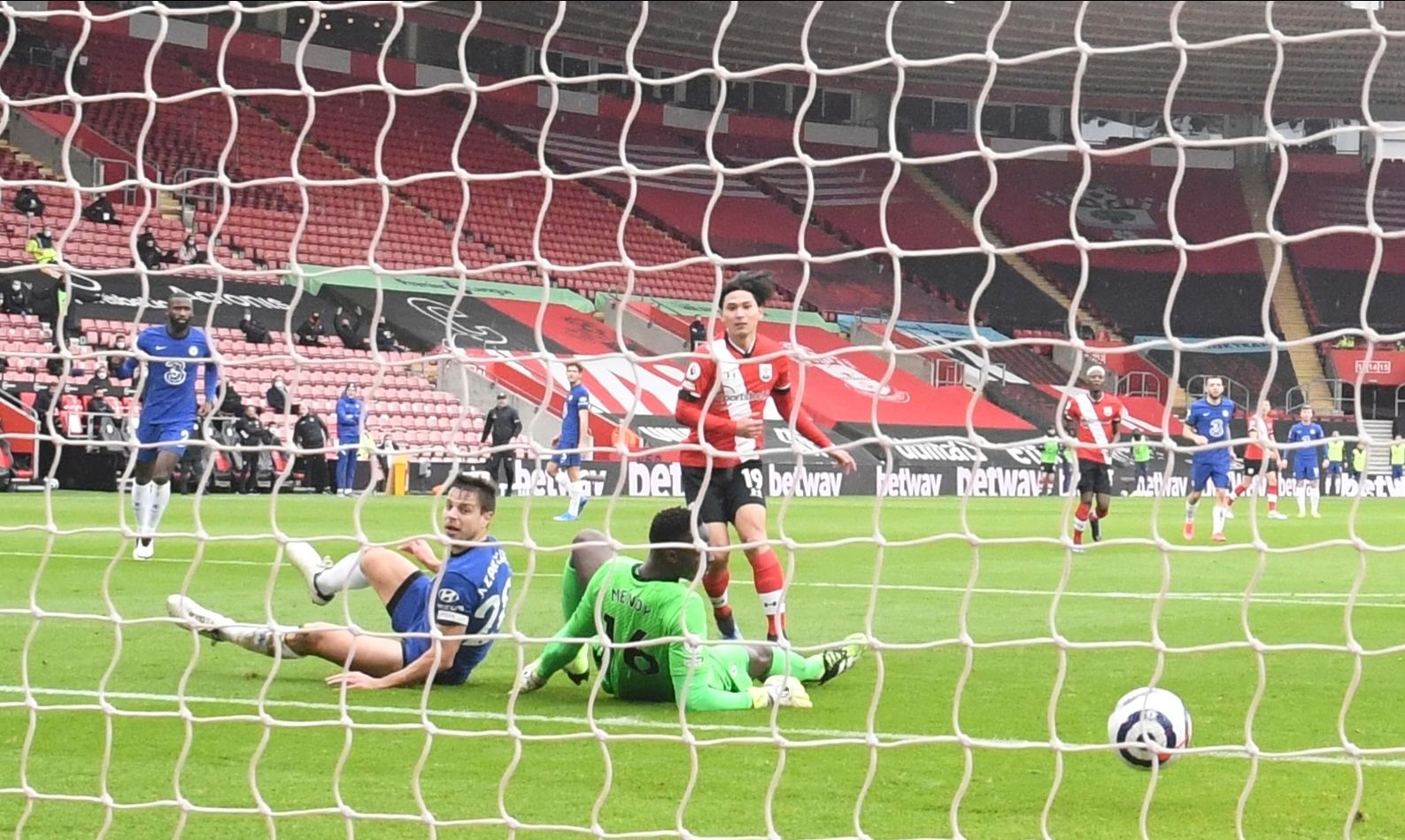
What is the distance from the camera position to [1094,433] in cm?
1457

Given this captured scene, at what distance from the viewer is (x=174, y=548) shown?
1264 centimetres

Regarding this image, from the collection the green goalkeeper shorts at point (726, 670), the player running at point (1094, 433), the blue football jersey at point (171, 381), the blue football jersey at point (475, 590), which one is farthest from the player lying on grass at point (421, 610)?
the player running at point (1094, 433)

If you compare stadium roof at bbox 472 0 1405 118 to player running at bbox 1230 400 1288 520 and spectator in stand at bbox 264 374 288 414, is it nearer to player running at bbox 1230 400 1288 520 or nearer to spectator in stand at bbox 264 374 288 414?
player running at bbox 1230 400 1288 520

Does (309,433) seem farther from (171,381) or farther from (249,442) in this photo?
(171,381)

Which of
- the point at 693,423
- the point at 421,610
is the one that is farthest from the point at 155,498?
the point at 421,610

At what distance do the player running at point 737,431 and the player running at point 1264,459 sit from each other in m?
1.82

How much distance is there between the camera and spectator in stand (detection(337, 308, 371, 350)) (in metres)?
25.2

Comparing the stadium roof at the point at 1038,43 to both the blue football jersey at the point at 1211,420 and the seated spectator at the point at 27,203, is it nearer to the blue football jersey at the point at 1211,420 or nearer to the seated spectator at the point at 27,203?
the seated spectator at the point at 27,203

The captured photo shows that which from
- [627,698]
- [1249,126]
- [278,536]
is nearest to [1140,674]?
[627,698]

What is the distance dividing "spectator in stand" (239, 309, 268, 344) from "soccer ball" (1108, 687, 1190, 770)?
1961 centimetres

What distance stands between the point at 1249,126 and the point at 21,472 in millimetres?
29191

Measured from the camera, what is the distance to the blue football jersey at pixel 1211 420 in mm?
16312

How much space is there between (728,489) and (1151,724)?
10.8 ft

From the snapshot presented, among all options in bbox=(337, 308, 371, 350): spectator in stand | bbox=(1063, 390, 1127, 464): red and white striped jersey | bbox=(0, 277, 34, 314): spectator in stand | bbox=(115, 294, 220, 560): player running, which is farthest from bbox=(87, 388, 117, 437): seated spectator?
bbox=(1063, 390, 1127, 464): red and white striped jersey
